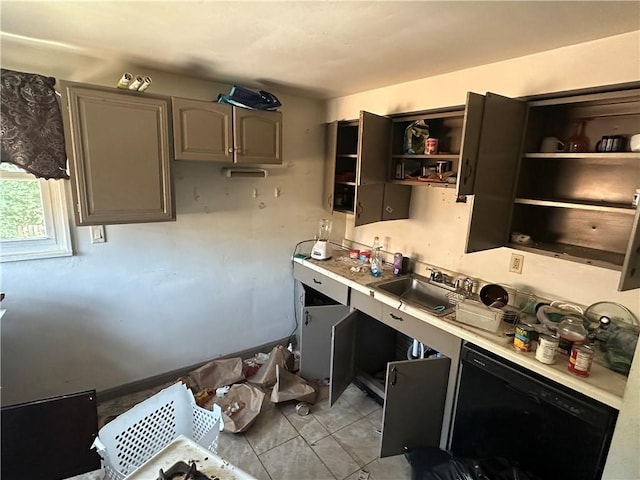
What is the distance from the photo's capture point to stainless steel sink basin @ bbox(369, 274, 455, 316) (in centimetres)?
222

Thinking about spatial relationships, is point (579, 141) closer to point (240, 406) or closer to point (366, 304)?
point (366, 304)

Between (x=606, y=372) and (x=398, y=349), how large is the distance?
1.43 m

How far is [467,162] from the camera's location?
155 centimetres

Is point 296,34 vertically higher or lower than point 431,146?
higher

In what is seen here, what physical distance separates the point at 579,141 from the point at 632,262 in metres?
0.71

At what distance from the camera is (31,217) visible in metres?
1.88

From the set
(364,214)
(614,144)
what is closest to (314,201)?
(364,214)

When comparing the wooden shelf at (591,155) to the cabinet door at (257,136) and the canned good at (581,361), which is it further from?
the cabinet door at (257,136)

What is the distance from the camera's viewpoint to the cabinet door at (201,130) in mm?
1948

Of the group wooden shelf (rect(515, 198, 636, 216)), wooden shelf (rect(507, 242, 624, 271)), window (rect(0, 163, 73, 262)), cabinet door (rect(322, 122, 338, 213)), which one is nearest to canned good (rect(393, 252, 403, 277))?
cabinet door (rect(322, 122, 338, 213))

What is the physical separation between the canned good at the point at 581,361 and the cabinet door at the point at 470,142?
2.58 feet

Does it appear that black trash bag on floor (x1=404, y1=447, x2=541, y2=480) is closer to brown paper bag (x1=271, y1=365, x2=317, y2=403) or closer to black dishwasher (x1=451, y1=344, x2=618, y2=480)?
black dishwasher (x1=451, y1=344, x2=618, y2=480)

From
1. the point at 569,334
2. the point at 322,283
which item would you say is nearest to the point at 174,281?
the point at 322,283

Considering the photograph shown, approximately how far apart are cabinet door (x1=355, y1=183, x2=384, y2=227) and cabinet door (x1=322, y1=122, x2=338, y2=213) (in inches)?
17.1
